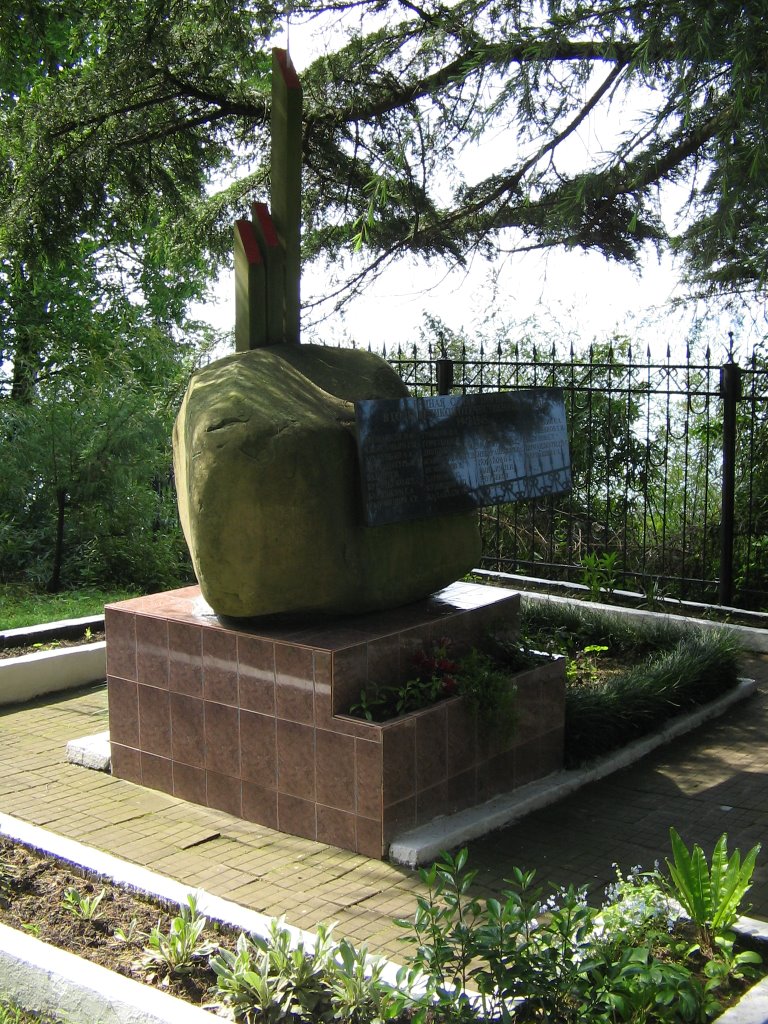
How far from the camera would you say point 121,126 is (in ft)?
29.2

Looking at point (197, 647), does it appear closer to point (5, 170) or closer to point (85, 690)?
point (85, 690)

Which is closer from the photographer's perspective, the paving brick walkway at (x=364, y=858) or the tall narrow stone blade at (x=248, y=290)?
the paving brick walkway at (x=364, y=858)

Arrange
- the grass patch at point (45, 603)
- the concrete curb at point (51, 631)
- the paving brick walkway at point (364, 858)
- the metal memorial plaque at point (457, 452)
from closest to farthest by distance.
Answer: the paving brick walkway at point (364, 858) < the metal memorial plaque at point (457, 452) < the concrete curb at point (51, 631) < the grass patch at point (45, 603)

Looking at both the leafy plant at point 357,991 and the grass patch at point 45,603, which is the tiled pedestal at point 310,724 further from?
the grass patch at point 45,603

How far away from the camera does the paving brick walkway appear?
4.29m

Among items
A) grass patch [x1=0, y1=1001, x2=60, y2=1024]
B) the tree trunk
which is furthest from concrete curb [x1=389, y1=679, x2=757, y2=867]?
the tree trunk

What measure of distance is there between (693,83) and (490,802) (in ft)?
11.5

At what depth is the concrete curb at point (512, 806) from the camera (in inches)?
181

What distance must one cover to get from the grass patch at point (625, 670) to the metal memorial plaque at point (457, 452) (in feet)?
3.02

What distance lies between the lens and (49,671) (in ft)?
24.1

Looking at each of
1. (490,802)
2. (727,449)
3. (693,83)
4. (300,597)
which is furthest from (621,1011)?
(727,449)

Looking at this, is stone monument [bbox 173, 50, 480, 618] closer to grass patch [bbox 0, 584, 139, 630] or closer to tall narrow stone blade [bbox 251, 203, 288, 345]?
tall narrow stone blade [bbox 251, 203, 288, 345]

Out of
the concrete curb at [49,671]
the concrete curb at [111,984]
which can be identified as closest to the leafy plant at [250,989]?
the concrete curb at [111,984]

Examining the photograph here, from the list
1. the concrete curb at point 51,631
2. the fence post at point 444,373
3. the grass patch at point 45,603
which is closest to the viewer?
the concrete curb at point 51,631
